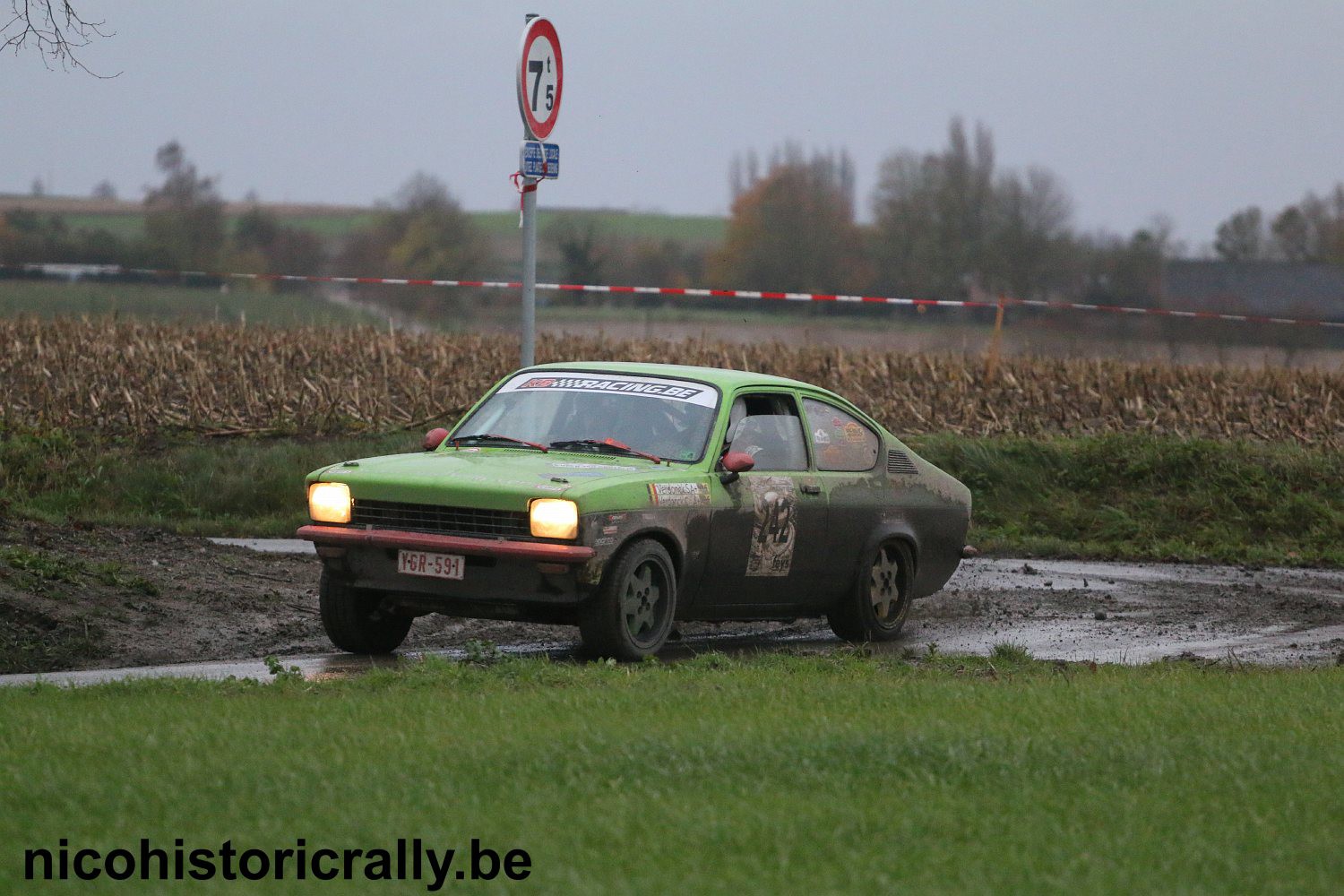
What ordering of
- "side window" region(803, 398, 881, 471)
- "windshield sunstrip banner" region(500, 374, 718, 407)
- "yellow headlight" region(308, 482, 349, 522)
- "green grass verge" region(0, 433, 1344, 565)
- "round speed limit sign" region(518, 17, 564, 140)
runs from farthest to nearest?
"green grass verge" region(0, 433, 1344, 565)
"round speed limit sign" region(518, 17, 564, 140)
"side window" region(803, 398, 881, 471)
"windshield sunstrip banner" region(500, 374, 718, 407)
"yellow headlight" region(308, 482, 349, 522)

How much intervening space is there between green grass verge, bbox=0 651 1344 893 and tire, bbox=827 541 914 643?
273cm

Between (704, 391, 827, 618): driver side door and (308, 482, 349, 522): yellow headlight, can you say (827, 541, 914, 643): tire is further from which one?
(308, 482, 349, 522): yellow headlight

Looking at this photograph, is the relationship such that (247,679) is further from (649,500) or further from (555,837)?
(555,837)

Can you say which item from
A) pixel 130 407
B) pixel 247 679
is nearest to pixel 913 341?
pixel 130 407

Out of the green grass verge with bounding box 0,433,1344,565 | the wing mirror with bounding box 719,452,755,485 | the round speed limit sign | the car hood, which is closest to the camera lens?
the car hood

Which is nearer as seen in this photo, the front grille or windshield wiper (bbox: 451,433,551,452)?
the front grille

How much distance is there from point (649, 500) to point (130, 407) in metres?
→ 13.5

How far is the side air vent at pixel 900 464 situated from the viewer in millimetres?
11672

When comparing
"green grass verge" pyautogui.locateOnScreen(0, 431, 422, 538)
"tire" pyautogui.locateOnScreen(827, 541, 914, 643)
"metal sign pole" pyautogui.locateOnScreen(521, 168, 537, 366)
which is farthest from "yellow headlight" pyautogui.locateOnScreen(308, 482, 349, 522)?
"green grass verge" pyautogui.locateOnScreen(0, 431, 422, 538)

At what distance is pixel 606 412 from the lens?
10375 mm

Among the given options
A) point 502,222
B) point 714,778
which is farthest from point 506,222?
point 714,778

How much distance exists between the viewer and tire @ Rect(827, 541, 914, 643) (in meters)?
11.2

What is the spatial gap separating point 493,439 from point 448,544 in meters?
1.32

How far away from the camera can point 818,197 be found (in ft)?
203
